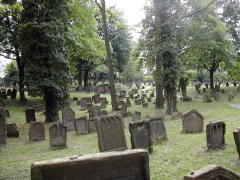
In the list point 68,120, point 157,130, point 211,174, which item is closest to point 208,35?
point 68,120

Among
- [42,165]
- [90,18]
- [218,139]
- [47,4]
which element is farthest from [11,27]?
[42,165]

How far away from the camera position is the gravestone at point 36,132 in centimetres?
1250

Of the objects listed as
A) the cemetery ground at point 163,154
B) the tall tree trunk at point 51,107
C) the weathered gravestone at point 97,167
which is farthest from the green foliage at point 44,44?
the weathered gravestone at point 97,167

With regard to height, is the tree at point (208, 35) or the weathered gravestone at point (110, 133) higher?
the tree at point (208, 35)

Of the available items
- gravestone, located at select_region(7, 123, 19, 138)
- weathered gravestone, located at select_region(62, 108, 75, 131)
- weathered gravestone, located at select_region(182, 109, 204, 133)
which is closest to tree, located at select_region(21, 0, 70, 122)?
weathered gravestone, located at select_region(62, 108, 75, 131)

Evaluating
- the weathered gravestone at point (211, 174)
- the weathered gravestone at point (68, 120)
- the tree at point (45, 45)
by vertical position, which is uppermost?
the tree at point (45, 45)

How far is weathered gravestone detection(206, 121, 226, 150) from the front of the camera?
309 inches

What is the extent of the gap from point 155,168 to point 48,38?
12088mm

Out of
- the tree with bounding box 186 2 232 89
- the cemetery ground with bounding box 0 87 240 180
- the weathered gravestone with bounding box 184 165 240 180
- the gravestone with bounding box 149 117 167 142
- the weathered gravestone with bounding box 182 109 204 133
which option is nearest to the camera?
the weathered gravestone with bounding box 184 165 240 180

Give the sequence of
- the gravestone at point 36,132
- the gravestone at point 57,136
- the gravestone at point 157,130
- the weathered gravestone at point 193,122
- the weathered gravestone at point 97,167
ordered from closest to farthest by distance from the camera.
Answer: the weathered gravestone at point 97,167
the gravestone at point 157,130
the gravestone at point 57,136
the weathered gravestone at point 193,122
the gravestone at point 36,132

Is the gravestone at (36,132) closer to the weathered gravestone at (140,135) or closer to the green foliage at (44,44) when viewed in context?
the green foliage at (44,44)

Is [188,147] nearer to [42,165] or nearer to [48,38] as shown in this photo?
[42,165]

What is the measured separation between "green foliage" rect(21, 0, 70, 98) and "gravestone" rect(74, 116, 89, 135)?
400 centimetres

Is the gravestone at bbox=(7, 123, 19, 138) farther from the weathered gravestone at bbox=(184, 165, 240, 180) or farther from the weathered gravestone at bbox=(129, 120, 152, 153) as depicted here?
the weathered gravestone at bbox=(184, 165, 240, 180)
